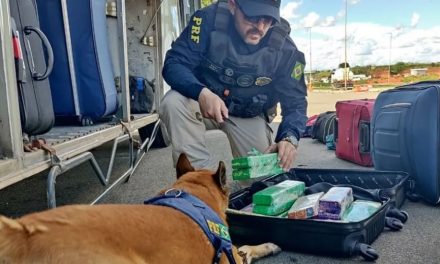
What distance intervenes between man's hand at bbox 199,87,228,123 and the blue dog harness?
3.04 ft

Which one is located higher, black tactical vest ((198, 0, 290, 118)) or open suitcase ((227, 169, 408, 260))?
black tactical vest ((198, 0, 290, 118))

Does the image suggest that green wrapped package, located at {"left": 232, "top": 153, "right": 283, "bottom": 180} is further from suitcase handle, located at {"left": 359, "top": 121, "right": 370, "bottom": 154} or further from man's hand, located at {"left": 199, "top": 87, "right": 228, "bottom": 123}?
suitcase handle, located at {"left": 359, "top": 121, "right": 370, "bottom": 154}

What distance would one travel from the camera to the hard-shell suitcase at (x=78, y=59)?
2.86 metres

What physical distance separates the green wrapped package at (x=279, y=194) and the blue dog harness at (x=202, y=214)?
2.35 ft

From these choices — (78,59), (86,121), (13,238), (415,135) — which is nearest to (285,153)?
(415,135)

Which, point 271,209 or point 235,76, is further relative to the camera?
point 235,76

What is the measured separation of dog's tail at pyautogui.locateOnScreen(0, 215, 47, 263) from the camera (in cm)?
98

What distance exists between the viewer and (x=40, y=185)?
377cm

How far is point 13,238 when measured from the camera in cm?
100

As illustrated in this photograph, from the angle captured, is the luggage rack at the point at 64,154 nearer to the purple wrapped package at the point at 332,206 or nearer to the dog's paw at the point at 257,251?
the dog's paw at the point at 257,251

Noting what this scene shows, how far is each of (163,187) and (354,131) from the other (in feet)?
6.82

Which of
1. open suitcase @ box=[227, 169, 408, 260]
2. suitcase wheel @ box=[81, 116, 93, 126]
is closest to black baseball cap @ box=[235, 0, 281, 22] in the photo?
open suitcase @ box=[227, 169, 408, 260]

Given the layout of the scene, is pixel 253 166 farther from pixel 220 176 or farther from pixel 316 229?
pixel 220 176

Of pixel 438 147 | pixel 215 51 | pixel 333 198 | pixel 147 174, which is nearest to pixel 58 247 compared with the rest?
pixel 333 198
